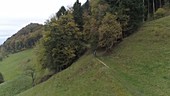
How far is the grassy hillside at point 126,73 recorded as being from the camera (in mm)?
48094

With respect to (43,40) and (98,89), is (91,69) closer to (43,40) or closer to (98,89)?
(98,89)

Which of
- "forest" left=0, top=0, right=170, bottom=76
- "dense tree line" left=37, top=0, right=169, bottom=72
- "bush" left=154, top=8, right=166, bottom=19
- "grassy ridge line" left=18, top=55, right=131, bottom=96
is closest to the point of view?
"grassy ridge line" left=18, top=55, right=131, bottom=96

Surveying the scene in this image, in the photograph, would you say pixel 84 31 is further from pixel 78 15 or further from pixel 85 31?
pixel 78 15

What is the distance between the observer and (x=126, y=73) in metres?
53.9

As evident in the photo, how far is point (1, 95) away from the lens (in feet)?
249

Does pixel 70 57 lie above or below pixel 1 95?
above

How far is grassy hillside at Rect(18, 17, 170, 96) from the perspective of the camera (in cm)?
4809

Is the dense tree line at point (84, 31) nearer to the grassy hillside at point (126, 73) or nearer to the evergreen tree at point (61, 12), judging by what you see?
the evergreen tree at point (61, 12)

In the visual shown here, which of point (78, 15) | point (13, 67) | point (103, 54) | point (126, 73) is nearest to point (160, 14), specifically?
point (78, 15)

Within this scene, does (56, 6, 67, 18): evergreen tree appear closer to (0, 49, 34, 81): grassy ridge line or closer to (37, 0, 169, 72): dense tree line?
(37, 0, 169, 72): dense tree line

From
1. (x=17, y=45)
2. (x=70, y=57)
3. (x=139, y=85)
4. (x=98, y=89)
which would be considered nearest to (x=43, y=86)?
(x=70, y=57)

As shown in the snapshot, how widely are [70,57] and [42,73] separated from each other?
14859 millimetres

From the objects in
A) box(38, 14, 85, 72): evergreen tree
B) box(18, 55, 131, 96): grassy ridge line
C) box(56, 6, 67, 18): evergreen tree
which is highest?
box(56, 6, 67, 18): evergreen tree

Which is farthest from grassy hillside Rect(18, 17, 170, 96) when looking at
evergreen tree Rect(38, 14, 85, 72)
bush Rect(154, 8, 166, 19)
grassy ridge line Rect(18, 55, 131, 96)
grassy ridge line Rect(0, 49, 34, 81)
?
grassy ridge line Rect(0, 49, 34, 81)
